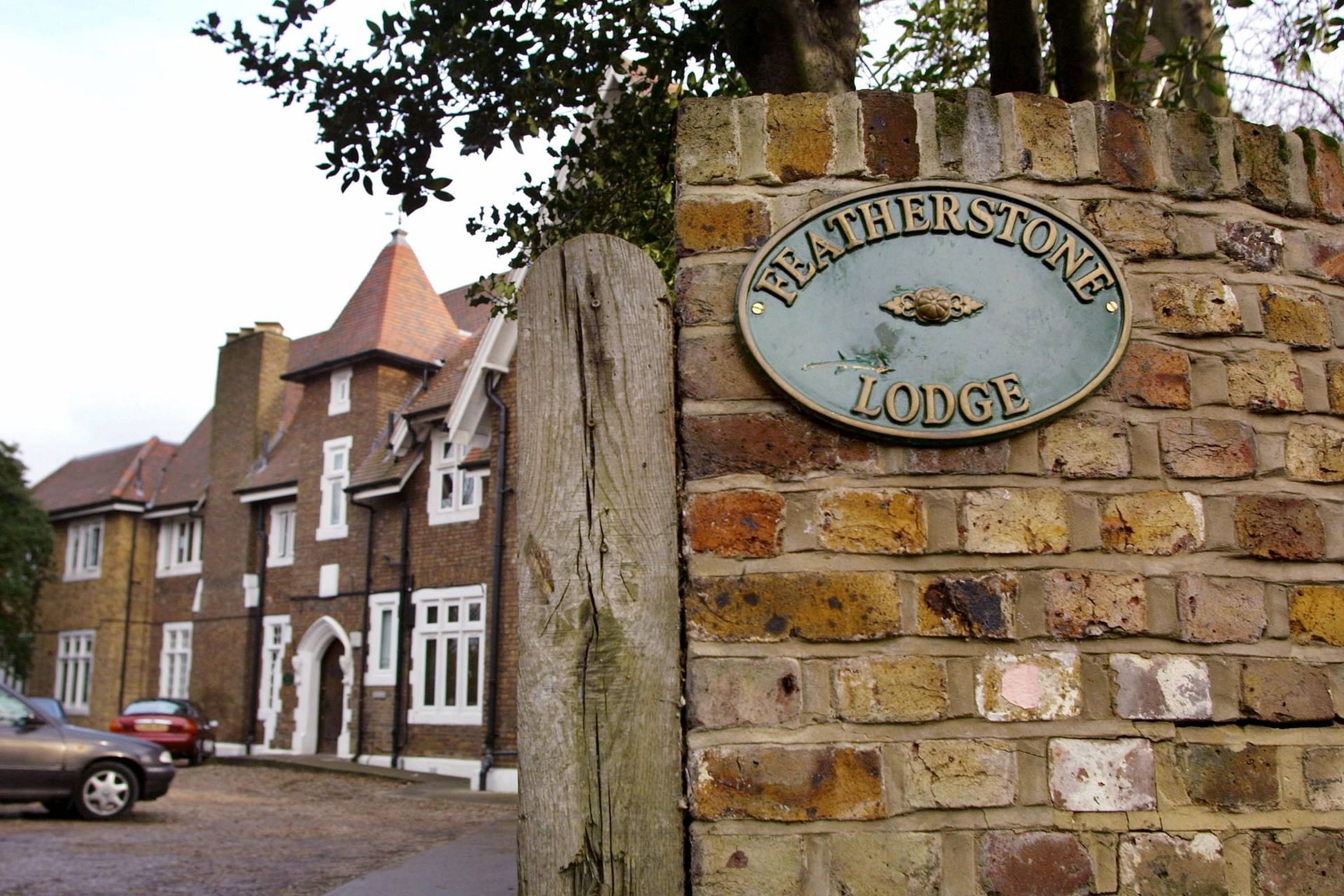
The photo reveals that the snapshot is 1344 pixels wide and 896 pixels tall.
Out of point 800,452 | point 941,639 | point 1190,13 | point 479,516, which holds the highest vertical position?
point 1190,13

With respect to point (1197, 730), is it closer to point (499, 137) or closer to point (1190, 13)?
point (499, 137)

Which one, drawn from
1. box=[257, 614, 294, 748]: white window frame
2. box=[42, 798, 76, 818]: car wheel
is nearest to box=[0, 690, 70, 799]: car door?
box=[42, 798, 76, 818]: car wheel

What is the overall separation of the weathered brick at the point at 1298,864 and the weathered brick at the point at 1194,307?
1.20m

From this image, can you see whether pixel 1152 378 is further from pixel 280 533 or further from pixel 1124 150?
pixel 280 533

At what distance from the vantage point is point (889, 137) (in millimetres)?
2986

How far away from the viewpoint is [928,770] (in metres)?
2.71

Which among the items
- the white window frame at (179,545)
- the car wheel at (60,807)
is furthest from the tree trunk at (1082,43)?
the white window frame at (179,545)

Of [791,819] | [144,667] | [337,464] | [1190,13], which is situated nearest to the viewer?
[791,819]

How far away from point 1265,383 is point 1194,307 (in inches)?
9.9

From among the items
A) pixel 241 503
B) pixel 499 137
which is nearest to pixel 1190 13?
pixel 499 137

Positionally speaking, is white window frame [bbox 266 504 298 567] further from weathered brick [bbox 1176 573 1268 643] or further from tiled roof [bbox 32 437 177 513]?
weathered brick [bbox 1176 573 1268 643]

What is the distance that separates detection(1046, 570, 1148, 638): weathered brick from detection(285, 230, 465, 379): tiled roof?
21989 mm

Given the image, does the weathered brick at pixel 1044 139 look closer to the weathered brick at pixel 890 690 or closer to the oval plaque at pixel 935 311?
the oval plaque at pixel 935 311

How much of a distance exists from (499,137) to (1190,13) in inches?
186
